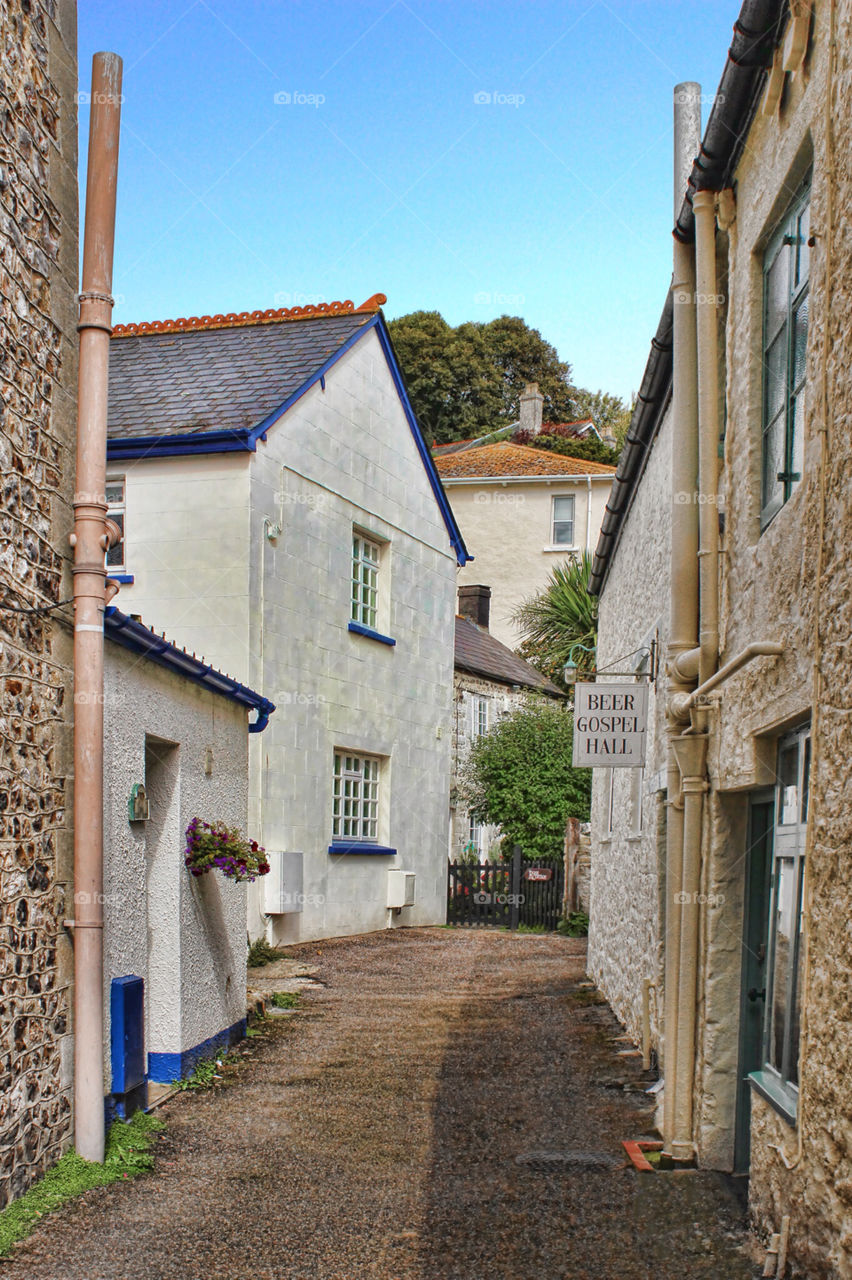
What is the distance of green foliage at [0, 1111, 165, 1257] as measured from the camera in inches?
211

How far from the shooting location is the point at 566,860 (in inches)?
819

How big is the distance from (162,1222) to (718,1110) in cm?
280

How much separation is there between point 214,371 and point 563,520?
1724 cm

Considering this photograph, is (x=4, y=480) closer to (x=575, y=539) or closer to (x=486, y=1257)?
(x=486, y=1257)

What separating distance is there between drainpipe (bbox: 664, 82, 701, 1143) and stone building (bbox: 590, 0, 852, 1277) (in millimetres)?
16

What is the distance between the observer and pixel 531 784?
73.2 feet

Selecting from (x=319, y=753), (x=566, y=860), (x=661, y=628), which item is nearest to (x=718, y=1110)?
(x=661, y=628)

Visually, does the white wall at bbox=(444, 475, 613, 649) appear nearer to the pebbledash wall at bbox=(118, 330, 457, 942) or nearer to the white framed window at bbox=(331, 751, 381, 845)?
the pebbledash wall at bbox=(118, 330, 457, 942)

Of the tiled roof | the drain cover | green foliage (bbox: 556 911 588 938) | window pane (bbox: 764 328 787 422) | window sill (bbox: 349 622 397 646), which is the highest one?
the tiled roof

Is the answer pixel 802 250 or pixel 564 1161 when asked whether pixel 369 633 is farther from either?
pixel 802 250

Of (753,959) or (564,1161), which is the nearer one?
(753,959)

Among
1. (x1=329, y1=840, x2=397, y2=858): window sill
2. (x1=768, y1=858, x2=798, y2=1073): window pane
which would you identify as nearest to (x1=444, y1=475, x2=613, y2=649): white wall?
(x1=329, y1=840, x2=397, y2=858): window sill

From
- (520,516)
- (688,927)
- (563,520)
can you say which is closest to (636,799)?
(688,927)

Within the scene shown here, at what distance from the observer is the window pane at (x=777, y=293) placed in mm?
5887
